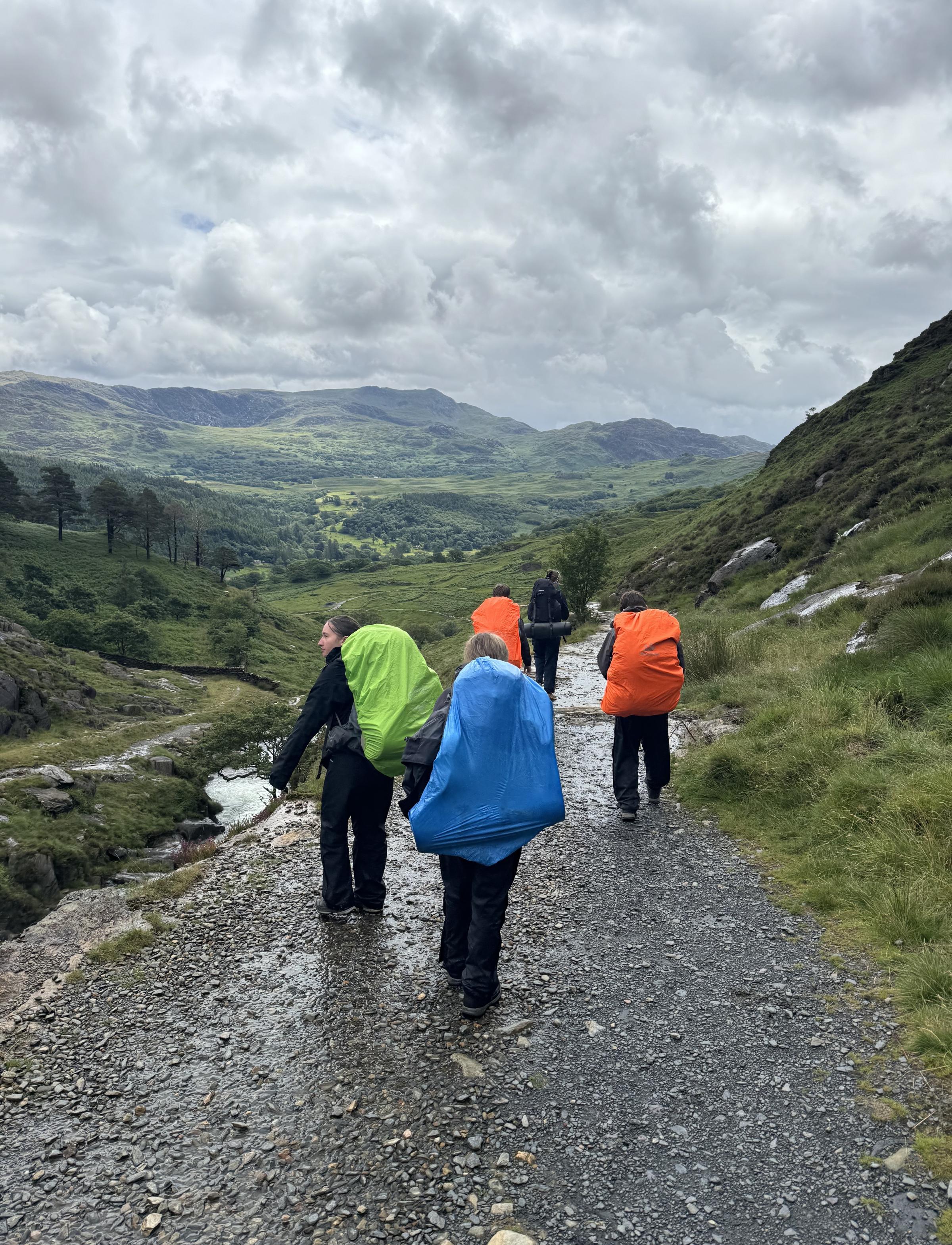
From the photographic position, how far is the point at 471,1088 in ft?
15.5

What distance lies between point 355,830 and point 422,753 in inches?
90.9

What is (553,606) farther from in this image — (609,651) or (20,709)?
(20,709)

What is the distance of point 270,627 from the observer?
12644 cm

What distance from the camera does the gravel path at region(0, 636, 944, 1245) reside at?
3.76 m

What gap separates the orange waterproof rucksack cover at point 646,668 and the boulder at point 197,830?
40.6 metres

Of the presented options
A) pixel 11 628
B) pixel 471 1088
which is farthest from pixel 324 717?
pixel 11 628

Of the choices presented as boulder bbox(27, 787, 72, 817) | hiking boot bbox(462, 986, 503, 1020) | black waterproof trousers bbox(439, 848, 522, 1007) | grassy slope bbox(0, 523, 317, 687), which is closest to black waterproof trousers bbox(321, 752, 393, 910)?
black waterproof trousers bbox(439, 848, 522, 1007)

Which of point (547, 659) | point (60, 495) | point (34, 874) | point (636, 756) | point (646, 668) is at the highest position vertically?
point (60, 495)

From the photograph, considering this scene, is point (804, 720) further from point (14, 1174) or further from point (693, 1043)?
point (14, 1174)

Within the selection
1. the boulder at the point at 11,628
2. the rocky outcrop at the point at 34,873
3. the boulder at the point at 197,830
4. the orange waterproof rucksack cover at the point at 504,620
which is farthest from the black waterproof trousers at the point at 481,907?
the boulder at the point at 11,628

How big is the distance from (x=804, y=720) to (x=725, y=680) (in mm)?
4254

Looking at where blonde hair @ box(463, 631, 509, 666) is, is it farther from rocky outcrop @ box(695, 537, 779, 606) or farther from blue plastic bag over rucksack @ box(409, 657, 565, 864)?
rocky outcrop @ box(695, 537, 779, 606)

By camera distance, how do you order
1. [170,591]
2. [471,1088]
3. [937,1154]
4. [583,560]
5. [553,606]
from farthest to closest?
[170,591] < [583,560] < [553,606] < [471,1088] < [937,1154]

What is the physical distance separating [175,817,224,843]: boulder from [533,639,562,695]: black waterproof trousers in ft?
113
